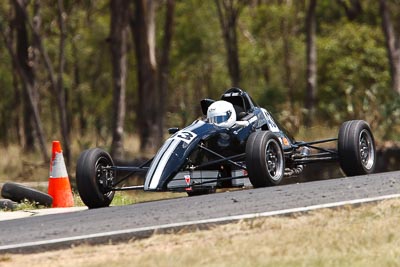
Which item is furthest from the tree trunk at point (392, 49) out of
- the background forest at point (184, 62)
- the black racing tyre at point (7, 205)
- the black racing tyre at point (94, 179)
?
the black racing tyre at point (94, 179)

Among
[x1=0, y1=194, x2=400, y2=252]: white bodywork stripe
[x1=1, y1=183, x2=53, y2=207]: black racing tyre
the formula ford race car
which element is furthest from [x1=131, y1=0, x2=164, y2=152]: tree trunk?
[x1=0, y1=194, x2=400, y2=252]: white bodywork stripe

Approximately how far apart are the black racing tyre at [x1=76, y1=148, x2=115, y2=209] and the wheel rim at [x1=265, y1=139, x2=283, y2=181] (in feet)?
6.48

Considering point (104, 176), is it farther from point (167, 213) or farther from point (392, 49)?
point (392, 49)

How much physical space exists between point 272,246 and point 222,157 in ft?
14.0

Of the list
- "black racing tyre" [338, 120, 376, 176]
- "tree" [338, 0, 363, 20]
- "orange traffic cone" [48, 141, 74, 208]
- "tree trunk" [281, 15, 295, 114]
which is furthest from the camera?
"tree" [338, 0, 363, 20]

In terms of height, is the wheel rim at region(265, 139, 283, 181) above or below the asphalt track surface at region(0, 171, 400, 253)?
above

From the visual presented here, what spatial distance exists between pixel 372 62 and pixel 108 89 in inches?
797

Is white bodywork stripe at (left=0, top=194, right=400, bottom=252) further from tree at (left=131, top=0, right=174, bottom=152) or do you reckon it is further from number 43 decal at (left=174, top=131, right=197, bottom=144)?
tree at (left=131, top=0, right=174, bottom=152)

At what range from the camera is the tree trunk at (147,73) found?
33.8 m

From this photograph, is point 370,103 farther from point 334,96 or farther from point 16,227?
point 16,227

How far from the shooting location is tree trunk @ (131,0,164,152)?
111ft

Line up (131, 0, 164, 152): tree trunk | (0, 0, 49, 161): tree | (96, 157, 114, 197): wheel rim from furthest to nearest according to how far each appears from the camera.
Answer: (0, 0, 49, 161): tree, (131, 0, 164, 152): tree trunk, (96, 157, 114, 197): wheel rim

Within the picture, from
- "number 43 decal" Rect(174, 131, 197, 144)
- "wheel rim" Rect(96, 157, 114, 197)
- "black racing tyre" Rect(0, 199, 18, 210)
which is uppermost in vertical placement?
"number 43 decal" Rect(174, 131, 197, 144)

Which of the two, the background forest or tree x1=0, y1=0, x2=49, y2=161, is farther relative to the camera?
tree x1=0, y1=0, x2=49, y2=161
